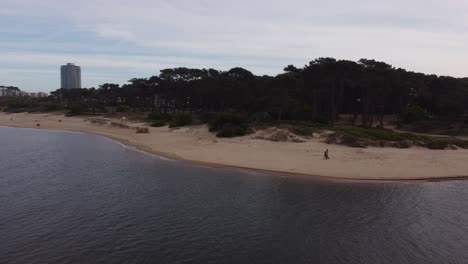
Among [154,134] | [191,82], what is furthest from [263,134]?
[191,82]

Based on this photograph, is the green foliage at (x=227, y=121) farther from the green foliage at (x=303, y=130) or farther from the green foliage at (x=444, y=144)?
the green foliage at (x=444, y=144)

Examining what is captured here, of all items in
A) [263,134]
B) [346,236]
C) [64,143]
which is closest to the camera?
[346,236]

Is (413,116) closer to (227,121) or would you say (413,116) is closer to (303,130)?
(303,130)

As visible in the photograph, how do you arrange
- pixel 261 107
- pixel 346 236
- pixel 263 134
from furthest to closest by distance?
pixel 261 107
pixel 263 134
pixel 346 236

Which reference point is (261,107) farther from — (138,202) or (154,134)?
(138,202)

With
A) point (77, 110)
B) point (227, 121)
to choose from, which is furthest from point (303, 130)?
point (77, 110)

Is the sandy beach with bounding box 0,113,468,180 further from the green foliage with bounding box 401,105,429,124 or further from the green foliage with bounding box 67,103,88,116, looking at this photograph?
the green foliage with bounding box 67,103,88,116

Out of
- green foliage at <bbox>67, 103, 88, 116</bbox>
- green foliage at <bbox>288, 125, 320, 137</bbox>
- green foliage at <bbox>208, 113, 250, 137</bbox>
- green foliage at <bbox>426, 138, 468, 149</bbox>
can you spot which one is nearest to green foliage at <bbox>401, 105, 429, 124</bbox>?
green foliage at <bbox>426, 138, 468, 149</bbox>
